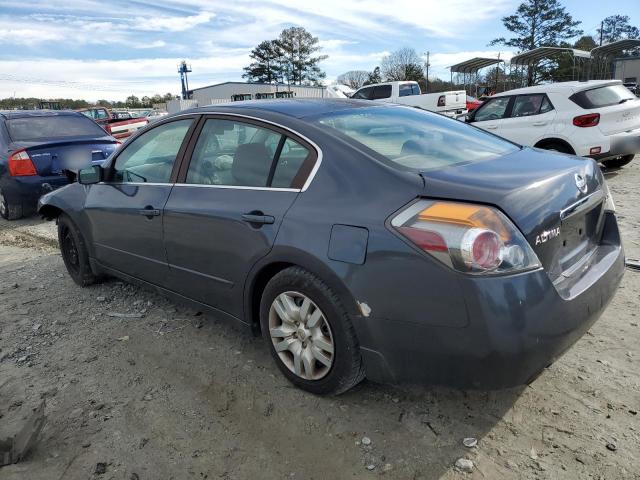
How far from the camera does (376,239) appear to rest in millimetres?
2176

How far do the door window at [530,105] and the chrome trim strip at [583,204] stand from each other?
6.17m

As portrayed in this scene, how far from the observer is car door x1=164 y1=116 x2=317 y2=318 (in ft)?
8.70

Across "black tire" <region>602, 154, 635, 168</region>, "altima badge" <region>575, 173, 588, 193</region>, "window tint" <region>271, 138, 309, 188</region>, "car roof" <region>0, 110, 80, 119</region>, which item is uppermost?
"car roof" <region>0, 110, 80, 119</region>

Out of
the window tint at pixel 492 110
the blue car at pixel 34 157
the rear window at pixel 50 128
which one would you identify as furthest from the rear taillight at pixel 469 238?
the window tint at pixel 492 110

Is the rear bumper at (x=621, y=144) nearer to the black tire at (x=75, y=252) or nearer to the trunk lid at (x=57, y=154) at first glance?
the black tire at (x=75, y=252)

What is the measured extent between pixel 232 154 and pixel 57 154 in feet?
17.5

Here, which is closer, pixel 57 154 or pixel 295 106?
pixel 295 106

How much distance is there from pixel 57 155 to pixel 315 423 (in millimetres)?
6385

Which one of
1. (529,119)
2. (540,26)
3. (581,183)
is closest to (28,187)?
(581,183)

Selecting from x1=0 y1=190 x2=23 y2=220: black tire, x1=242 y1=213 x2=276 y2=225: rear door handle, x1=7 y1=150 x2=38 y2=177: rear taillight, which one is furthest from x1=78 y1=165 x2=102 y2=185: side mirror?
x1=0 y1=190 x2=23 y2=220: black tire

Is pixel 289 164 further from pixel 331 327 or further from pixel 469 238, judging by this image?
pixel 469 238

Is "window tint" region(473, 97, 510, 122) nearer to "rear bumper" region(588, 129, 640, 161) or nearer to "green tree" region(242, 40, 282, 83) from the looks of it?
"rear bumper" region(588, 129, 640, 161)

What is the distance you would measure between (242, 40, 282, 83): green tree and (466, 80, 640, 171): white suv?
74.9 metres

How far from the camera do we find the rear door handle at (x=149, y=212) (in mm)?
3338
